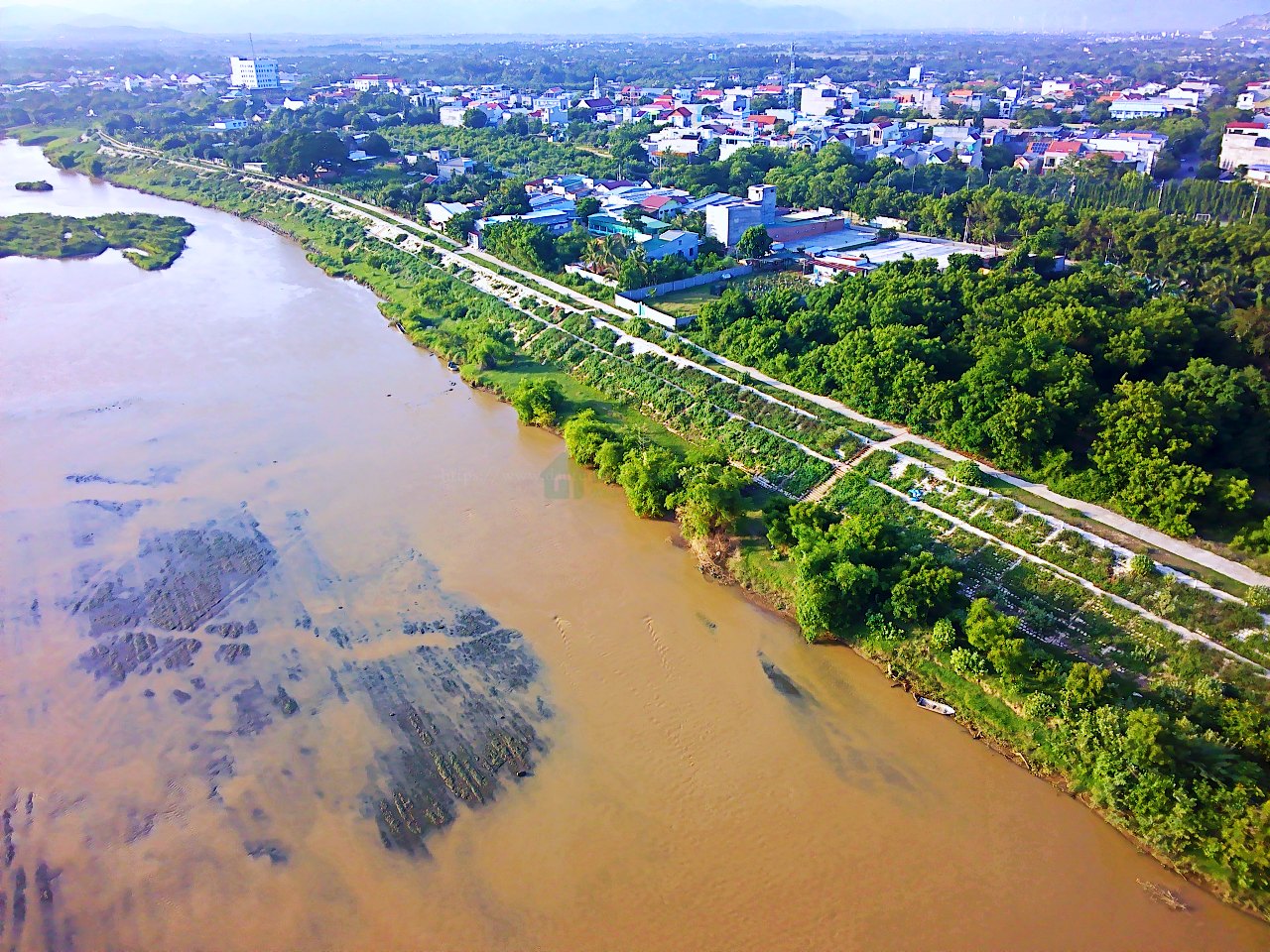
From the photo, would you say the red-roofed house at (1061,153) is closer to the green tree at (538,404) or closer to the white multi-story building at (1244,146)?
the white multi-story building at (1244,146)

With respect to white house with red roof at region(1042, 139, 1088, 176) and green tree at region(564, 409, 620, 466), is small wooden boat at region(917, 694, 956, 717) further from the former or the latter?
white house with red roof at region(1042, 139, 1088, 176)

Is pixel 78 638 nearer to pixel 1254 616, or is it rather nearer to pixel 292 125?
pixel 1254 616

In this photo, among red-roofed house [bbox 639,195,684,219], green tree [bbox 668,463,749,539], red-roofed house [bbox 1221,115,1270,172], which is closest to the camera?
green tree [bbox 668,463,749,539]

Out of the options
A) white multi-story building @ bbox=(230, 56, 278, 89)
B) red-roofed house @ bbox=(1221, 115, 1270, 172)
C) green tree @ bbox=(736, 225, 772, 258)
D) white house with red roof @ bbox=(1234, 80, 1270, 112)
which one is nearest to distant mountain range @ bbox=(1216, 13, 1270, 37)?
white house with red roof @ bbox=(1234, 80, 1270, 112)

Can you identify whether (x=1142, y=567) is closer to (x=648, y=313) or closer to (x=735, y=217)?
(x=648, y=313)

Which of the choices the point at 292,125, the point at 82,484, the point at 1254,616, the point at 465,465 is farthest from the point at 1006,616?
the point at 292,125

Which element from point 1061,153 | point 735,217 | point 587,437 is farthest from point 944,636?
point 1061,153
